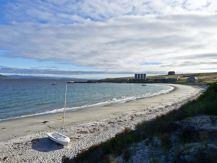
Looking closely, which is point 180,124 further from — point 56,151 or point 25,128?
point 25,128


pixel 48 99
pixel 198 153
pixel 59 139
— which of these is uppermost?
pixel 198 153

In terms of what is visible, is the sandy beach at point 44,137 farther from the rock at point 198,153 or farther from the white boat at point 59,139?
the rock at point 198,153

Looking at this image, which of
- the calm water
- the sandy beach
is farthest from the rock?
the calm water

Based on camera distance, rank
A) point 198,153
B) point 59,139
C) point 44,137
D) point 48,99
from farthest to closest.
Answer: point 48,99
point 44,137
point 59,139
point 198,153

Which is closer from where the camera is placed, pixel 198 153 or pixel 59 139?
pixel 198 153

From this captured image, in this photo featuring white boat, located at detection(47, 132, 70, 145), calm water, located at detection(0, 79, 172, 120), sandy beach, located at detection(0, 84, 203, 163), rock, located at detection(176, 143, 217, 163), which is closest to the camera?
rock, located at detection(176, 143, 217, 163)

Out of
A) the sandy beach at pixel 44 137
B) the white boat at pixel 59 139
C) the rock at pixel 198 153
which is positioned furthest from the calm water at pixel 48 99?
the rock at pixel 198 153

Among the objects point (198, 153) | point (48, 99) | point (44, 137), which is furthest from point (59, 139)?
point (48, 99)

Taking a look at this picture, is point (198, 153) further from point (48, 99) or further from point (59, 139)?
point (48, 99)

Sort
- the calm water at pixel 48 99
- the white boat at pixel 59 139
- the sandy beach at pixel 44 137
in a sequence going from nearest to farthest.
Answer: the sandy beach at pixel 44 137 → the white boat at pixel 59 139 → the calm water at pixel 48 99

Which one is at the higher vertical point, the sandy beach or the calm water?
the sandy beach

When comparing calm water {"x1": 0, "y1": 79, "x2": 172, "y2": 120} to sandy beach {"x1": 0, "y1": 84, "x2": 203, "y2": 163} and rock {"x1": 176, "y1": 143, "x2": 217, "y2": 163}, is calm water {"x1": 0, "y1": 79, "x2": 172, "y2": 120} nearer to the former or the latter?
sandy beach {"x1": 0, "y1": 84, "x2": 203, "y2": 163}

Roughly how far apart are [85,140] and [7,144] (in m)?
5.38

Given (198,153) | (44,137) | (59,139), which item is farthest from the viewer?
(44,137)
